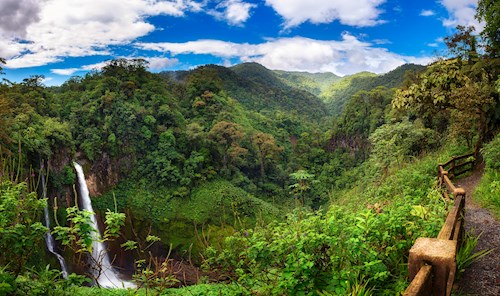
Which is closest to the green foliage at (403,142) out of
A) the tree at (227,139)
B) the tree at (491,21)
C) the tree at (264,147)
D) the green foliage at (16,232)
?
the tree at (491,21)

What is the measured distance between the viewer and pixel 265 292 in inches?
162

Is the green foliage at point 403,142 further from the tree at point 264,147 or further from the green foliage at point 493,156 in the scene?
the tree at point 264,147

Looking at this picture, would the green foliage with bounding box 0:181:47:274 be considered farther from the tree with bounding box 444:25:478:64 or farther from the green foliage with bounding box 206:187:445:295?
the tree with bounding box 444:25:478:64

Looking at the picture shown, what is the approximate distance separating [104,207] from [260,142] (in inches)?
591

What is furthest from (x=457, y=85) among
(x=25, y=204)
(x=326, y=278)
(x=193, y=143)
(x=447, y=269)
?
(x=193, y=143)

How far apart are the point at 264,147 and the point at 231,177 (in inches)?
189

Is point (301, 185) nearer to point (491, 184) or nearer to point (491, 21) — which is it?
point (491, 184)

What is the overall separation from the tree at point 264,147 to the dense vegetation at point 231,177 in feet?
0.64

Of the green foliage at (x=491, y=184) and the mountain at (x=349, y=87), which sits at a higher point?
the mountain at (x=349, y=87)

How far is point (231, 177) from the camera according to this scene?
103ft

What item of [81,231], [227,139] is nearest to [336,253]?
[81,231]

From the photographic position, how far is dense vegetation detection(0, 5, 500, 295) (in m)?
4.02

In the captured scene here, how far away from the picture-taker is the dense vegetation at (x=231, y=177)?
402cm

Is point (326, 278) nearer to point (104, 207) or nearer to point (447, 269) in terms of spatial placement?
point (447, 269)
